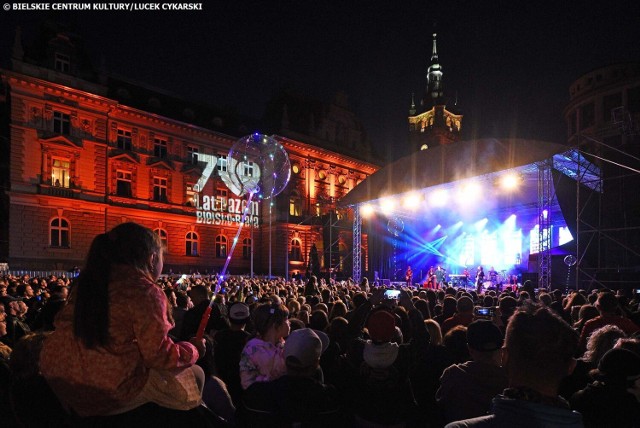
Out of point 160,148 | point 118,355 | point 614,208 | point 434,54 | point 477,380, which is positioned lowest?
point 477,380

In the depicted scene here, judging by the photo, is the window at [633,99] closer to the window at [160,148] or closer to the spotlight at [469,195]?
the spotlight at [469,195]

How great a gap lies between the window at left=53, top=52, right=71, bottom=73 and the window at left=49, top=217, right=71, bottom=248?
10.8 meters

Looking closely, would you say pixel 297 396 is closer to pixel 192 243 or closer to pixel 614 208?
pixel 614 208

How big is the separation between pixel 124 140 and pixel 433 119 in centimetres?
6386

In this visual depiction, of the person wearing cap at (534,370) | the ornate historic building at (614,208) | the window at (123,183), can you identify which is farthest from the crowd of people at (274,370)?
the window at (123,183)

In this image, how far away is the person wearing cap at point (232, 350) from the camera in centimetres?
431

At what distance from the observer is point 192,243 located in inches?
1539

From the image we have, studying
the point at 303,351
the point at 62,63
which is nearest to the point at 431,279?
the point at 303,351

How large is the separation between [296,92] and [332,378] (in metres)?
48.7

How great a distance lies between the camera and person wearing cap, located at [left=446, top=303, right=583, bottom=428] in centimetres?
173

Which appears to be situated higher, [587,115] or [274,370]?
[587,115]

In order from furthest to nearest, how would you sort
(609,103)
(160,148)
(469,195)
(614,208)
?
(609,103)
(160,148)
(469,195)
(614,208)

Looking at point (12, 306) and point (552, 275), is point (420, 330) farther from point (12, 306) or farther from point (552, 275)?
point (552, 275)

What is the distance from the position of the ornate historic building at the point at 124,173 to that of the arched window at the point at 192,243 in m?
0.09
